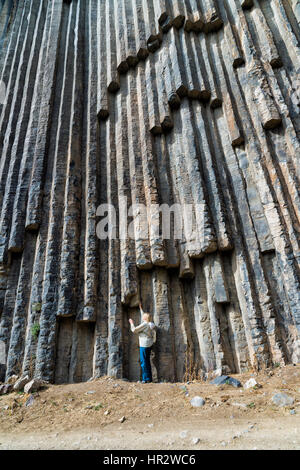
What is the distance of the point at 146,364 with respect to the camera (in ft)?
17.7

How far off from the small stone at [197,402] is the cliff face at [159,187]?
4.31 feet

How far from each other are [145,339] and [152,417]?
1.74m

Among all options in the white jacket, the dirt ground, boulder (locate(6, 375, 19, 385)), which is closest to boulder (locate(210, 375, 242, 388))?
the dirt ground

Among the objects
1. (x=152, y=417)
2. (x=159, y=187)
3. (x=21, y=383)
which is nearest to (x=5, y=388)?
(x=21, y=383)

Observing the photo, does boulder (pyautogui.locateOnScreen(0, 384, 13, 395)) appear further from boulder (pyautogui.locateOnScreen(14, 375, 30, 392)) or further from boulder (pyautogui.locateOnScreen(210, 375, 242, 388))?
boulder (pyautogui.locateOnScreen(210, 375, 242, 388))

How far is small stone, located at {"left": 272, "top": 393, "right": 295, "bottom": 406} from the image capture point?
374 centimetres

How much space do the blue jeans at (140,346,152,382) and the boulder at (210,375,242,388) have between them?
108 centimetres

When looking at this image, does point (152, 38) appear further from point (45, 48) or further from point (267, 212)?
point (267, 212)

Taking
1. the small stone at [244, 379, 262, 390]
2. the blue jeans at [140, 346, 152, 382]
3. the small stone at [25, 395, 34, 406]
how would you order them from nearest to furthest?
the small stone at [244, 379, 262, 390]
the small stone at [25, 395, 34, 406]
the blue jeans at [140, 346, 152, 382]

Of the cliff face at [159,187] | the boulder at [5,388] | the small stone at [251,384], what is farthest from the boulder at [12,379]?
the small stone at [251,384]

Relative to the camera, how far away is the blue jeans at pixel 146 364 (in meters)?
5.31

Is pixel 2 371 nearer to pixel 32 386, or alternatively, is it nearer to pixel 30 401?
pixel 32 386

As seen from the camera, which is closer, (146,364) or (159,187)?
(146,364)
